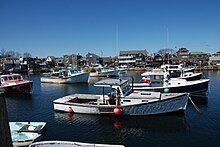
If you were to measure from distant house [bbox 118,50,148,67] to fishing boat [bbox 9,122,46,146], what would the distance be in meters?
104

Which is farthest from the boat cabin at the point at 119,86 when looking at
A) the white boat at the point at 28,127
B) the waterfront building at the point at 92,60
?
the waterfront building at the point at 92,60

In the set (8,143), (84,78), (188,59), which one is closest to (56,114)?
(8,143)

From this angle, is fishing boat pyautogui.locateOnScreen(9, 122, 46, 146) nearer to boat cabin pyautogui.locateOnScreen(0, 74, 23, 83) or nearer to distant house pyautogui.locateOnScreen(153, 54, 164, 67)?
boat cabin pyautogui.locateOnScreen(0, 74, 23, 83)

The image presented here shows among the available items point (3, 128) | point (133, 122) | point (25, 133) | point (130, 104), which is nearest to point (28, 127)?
point (25, 133)

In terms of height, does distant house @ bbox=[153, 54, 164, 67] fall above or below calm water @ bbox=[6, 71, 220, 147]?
above

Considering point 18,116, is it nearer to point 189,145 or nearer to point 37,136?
point 37,136

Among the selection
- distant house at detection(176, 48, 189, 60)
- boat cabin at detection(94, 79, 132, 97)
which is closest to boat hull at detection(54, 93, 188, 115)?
boat cabin at detection(94, 79, 132, 97)

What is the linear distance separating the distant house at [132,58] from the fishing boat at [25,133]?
104m

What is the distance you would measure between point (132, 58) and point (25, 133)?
107 m

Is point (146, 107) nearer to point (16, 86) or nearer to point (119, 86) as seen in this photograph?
point (119, 86)

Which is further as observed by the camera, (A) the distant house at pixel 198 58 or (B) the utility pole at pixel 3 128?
(A) the distant house at pixel 198 58

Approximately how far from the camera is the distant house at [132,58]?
11706cm

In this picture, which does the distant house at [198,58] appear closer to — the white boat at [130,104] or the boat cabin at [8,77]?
the boat cabin at [8,77]

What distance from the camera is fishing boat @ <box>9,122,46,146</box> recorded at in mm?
11905
